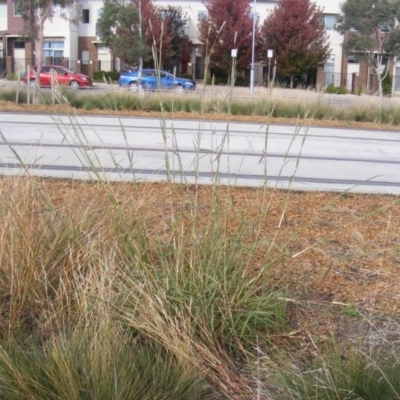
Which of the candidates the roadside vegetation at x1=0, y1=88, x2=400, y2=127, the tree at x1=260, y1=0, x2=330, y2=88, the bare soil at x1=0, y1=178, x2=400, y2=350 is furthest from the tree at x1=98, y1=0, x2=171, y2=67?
the bare soil at x1=0, y1=178, x2=400, y2=350

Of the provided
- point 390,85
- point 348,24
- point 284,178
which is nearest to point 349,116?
point 284,178

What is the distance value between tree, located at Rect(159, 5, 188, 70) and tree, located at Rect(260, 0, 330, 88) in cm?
600

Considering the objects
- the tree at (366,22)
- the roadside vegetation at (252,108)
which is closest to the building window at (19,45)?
the tree at (366,22)

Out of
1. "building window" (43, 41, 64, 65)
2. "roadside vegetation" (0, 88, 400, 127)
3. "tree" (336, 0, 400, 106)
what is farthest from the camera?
"building window" (43, 41, 64, 65)

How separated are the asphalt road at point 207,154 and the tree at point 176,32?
112 ft

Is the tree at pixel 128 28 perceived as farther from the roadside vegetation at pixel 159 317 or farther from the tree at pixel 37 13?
the roadside vegetation at pixel 159 317

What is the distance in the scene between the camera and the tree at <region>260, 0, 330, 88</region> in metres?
45.2

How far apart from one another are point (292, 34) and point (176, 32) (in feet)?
26.8

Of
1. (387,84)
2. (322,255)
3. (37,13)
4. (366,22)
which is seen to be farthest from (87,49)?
(322,255)

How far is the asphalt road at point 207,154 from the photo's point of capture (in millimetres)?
7180

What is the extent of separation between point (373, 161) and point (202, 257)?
6.25 meters

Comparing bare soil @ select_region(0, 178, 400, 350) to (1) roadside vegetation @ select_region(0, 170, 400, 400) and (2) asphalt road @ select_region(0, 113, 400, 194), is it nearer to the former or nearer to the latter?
(1) roadside vegetation @ select_region(0, 170, 400, 400)

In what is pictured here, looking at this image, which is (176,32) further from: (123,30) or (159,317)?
(159,317)

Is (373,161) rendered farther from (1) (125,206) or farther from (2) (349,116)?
(2) (349,116)
